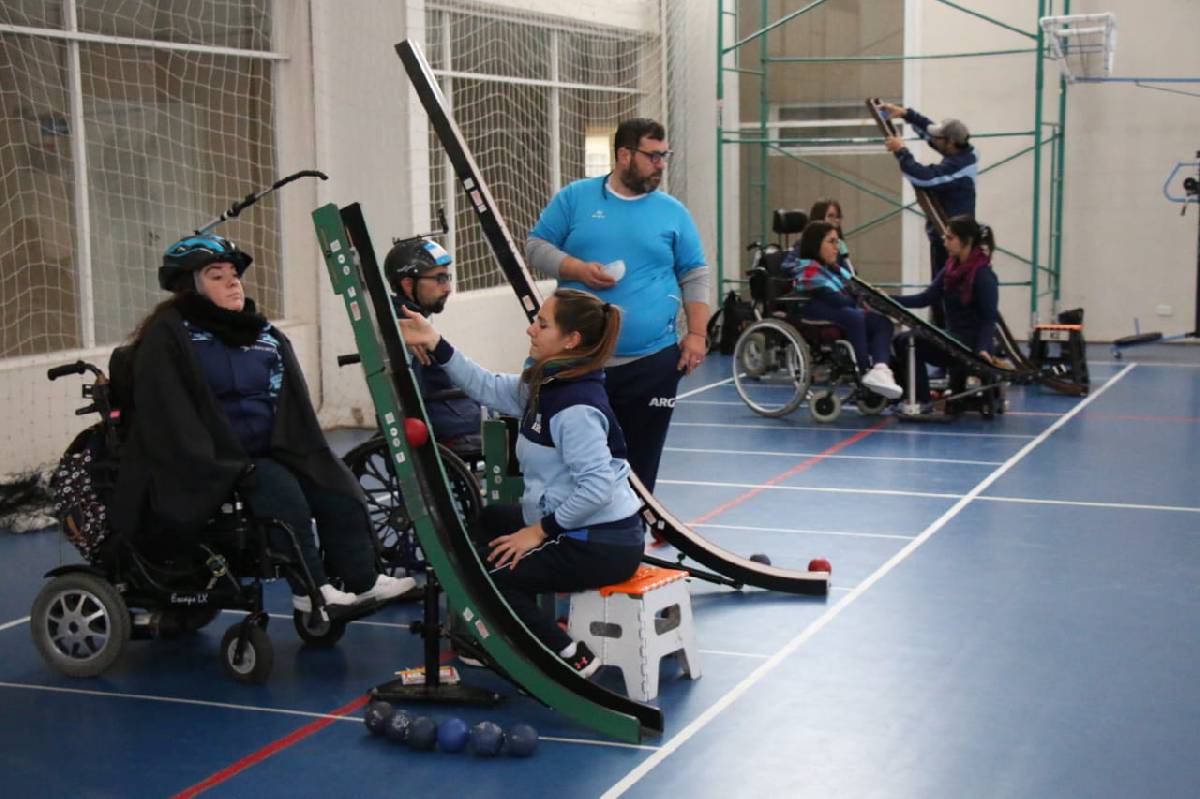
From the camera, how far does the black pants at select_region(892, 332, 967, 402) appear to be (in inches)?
357

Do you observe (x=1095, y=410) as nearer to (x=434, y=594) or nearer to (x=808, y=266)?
(x=808, y=266)

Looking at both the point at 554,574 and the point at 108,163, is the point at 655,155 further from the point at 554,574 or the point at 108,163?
the point at 108,163

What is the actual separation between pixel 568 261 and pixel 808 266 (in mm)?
4322

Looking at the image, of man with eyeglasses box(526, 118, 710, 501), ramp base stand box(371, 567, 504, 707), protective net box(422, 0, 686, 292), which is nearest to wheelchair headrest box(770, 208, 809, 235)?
protective net box(422, 0, 686, 292)

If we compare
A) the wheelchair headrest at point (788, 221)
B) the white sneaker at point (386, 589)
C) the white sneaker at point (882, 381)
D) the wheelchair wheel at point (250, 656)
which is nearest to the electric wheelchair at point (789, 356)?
the white sneaker at point (882, 381)

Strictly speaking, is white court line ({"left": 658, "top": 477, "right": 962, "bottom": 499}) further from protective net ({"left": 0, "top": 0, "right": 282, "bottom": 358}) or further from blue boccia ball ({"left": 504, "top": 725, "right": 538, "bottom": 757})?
blue boccia ball ({"left": 504, "top": 725, "right": 538, "bottom": 757})

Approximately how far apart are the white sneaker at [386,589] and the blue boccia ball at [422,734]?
85 cm

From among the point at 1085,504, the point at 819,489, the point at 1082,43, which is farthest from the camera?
the point at 1082,43

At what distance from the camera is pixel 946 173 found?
32.8 feet

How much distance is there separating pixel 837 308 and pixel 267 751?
5.85 m

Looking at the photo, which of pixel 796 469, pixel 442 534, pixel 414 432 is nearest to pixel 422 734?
pixel 442 534

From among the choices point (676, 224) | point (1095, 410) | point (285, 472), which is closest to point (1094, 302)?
point (1095, 410)

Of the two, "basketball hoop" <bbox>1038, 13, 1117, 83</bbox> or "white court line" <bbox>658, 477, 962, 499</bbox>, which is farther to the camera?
"basketball hoop" <bbox>1038, 13, 1117, 83</bbox>

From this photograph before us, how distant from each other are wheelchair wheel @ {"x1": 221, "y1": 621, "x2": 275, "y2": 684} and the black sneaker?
2.97 feet
